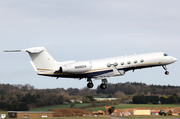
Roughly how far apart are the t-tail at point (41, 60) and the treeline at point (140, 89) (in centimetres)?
3497

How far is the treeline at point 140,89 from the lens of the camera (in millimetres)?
76688

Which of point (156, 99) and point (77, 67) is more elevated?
point (77, 67)

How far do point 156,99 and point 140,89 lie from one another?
4.74 meters

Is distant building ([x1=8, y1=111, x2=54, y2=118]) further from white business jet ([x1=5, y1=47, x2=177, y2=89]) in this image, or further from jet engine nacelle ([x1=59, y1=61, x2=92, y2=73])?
jet engine nacelle ([x1=59, y1=61, x2=92, y2=73])

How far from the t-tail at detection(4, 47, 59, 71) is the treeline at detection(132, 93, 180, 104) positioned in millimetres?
37522

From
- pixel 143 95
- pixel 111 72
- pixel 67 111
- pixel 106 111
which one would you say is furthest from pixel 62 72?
pixel 143 95

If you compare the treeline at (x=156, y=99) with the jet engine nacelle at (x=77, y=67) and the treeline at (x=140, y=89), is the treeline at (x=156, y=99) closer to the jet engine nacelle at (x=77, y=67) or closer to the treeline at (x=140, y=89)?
the treeline at (x=140, y=89)

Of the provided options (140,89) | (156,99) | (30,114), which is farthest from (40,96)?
(156,99)

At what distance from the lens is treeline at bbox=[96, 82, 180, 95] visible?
76.7 meters

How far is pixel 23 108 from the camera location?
66250mm

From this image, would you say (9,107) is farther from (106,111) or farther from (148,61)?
(148,61)

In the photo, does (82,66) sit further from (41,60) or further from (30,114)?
(30,114)

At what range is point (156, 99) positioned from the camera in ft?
251

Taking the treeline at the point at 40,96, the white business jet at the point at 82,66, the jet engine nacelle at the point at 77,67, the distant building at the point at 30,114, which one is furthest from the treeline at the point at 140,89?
the jet engine nacelle at the point at 77,67
